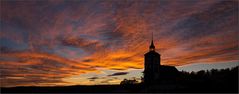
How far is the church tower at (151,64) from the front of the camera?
191 feet

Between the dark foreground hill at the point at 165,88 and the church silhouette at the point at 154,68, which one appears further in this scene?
the church silhouette at the point at 154,68

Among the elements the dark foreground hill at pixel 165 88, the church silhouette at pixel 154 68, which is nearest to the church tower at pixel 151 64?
the church silhouette at pixel 154 68

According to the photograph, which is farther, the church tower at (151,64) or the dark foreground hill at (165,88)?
the church tower at (151,64)

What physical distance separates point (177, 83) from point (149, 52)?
19.6 metres

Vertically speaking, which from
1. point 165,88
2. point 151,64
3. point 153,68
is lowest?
point 165,88

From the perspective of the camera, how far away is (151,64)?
58.9 meters

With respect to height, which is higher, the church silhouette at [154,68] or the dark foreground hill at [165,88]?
the church silhouette at [154,68]

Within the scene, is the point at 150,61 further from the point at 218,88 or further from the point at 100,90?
the point at 218,88

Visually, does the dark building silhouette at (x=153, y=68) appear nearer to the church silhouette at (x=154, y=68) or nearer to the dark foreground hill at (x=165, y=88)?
the church silhouette at (x=154, y=68)

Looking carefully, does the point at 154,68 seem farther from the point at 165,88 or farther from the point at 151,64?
the point at 165,88

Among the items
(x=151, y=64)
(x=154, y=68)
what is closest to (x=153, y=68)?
(x=154, y=68)

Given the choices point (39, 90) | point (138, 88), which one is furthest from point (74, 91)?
point (138, 88)

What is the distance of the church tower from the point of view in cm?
5834

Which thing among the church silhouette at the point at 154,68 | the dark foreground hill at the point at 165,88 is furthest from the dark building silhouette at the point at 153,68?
the dark foreground hill at the point at 165,88
